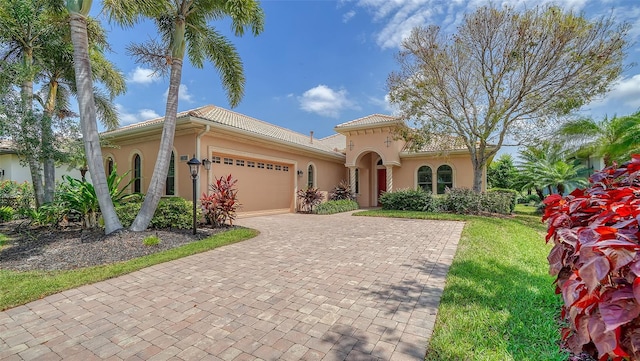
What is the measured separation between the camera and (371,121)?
16922mm

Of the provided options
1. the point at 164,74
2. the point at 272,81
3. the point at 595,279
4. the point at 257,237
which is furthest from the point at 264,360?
the point at 272,81

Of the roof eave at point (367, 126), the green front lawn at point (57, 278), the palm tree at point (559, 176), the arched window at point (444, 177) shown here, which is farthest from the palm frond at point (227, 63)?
the palm tree at point (559, 176)

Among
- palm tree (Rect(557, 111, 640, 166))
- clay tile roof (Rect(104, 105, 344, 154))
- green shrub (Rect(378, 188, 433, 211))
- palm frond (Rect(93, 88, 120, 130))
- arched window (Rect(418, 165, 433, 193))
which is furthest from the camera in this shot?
arched window (Rect(418, 165, 433, 193))

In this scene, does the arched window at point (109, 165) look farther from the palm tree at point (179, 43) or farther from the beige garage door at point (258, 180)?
the palm tree at point (179, 43)

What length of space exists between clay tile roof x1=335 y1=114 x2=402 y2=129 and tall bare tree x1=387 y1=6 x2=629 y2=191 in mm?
1711

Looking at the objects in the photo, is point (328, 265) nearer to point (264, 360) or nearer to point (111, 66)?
point (264, 360)

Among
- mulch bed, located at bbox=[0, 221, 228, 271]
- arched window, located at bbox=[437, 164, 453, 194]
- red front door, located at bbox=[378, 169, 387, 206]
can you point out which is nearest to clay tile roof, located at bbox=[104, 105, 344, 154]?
mulch bed, located at bbox=[0, 221, 228, 271]

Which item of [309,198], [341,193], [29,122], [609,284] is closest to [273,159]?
[309,198]

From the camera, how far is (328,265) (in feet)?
17.3

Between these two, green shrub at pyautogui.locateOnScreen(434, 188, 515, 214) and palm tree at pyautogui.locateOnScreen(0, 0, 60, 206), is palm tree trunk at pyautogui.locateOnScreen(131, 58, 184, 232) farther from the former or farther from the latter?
green shrub at pyautogui.locateOnScreen(434, 188, 515, 214)

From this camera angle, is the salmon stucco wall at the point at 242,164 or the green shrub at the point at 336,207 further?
the green shrub at the point at 336,207

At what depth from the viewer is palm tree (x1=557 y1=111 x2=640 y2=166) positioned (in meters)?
11.7

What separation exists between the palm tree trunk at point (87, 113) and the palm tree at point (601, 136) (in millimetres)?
17701

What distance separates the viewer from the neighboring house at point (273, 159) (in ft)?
34.5
